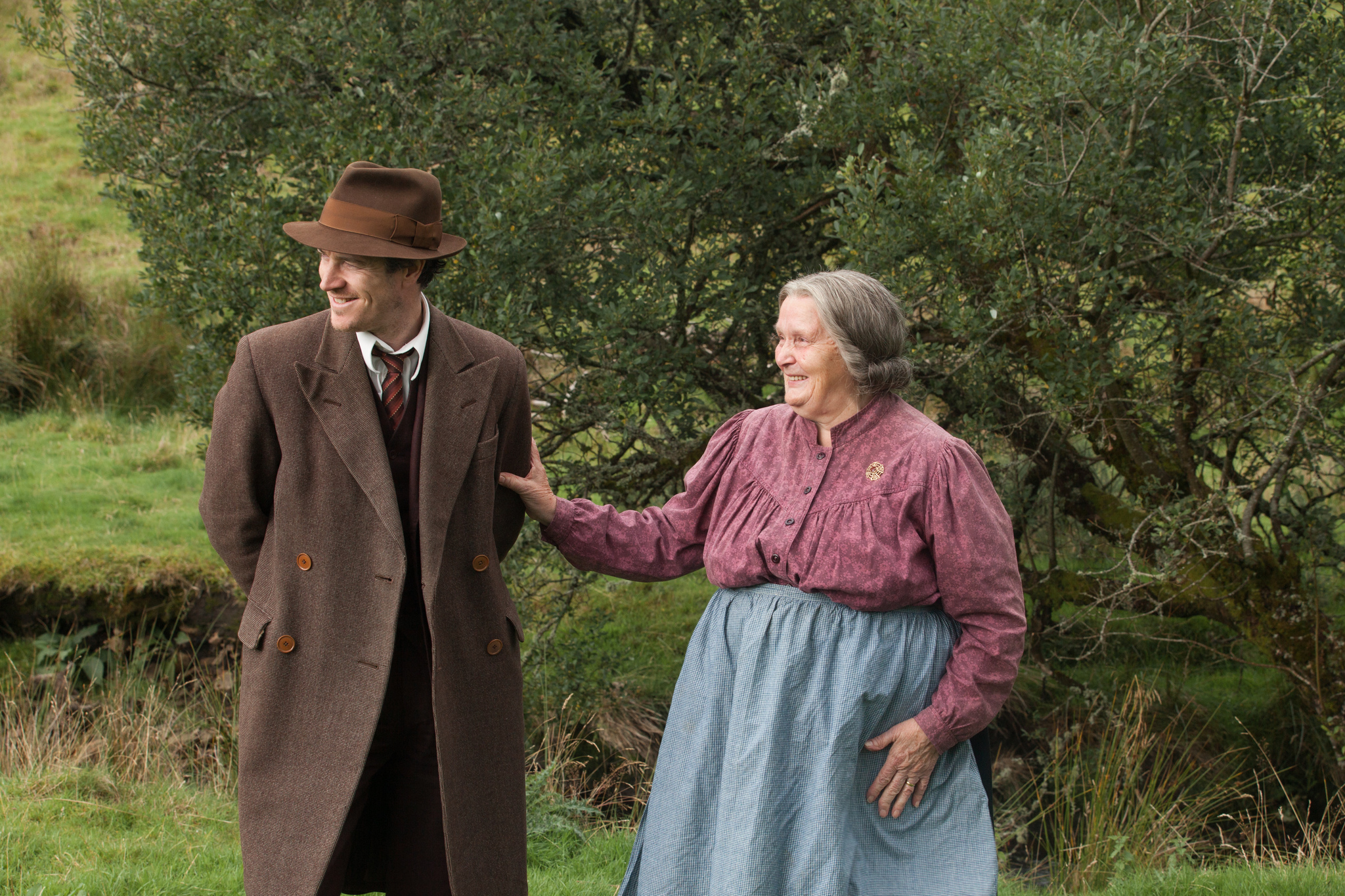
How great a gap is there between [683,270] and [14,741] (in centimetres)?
401

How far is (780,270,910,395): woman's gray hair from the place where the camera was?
2625 millimetres

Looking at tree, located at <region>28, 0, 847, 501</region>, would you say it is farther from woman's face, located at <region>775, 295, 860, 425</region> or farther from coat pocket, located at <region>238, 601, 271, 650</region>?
coat pocket, located at <region>238, 601, 271, 650</region>

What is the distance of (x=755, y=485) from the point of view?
2.81 metres

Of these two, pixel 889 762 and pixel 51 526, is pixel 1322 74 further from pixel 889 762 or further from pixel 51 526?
pixel 51 526

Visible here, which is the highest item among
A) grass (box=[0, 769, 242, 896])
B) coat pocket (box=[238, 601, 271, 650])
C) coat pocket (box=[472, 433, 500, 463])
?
coat pocket (box=[472, 433, 500, 463])

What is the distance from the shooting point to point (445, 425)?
8.63 feet

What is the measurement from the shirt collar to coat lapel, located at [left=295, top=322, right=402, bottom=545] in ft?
0.07

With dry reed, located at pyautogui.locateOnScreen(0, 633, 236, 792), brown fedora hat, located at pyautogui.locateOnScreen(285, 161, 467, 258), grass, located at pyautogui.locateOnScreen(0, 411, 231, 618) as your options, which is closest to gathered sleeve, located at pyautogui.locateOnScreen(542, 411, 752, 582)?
brown fedora hat, located at pyautogui.locateOnScreen(285, 161, 467, 258)

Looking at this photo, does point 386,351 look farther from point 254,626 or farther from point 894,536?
point 894,536

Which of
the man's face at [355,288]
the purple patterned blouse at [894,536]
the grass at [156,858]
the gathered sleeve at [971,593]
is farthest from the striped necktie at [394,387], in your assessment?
the grass at [156,858]

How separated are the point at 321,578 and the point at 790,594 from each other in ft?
3.63

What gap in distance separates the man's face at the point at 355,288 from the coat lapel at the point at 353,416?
0.09 meters

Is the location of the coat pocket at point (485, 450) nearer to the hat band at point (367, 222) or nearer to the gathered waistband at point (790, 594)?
the hat band at point (367, 222)

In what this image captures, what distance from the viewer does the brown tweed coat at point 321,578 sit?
2527mm
